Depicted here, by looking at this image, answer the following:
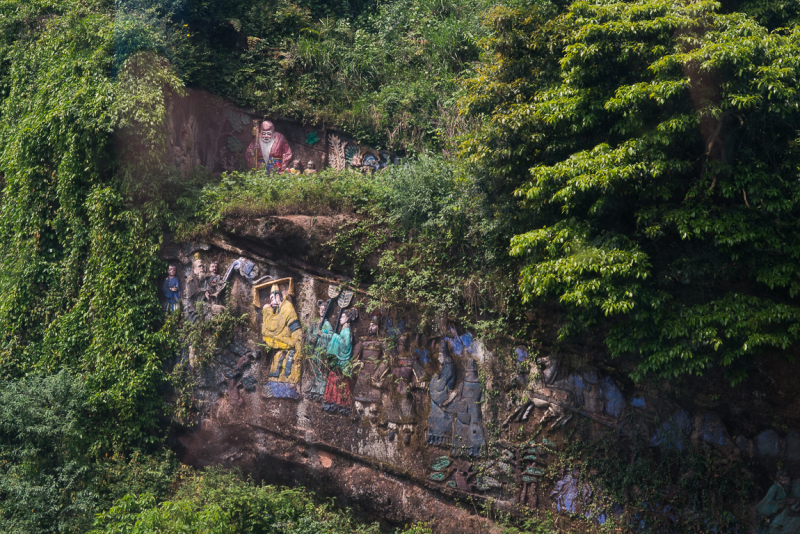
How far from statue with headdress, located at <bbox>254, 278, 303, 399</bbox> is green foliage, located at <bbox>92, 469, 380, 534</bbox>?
1.58 meters

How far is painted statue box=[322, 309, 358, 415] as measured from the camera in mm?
10391

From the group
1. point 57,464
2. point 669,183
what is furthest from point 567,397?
point 57,464

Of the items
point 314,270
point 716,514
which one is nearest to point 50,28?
point 314,270

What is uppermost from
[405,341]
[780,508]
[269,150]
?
[269,150]

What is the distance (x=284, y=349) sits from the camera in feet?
35.3

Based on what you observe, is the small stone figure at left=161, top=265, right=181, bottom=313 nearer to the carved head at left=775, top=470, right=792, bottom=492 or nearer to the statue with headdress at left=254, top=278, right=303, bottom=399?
the statue with headdress at left=254, top=278, right=303, bottom=399

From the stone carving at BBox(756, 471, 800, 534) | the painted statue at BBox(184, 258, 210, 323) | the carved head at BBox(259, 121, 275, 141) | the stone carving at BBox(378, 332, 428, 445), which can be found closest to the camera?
the stone carving at BBox(756, 471, 800, 534)

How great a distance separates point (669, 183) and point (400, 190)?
4.24m

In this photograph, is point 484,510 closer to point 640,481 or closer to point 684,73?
point 640,481

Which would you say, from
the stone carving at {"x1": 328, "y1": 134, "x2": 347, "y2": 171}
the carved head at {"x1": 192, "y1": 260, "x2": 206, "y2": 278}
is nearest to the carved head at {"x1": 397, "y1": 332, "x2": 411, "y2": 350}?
the carved head at {"x1": 192, "y1": 260, "x2": 206, "y2": 278}

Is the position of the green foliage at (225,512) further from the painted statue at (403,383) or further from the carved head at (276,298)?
the carved head at (276,298)

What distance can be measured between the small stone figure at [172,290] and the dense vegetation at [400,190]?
10.1 inches

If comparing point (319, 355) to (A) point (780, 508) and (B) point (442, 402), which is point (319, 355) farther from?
(A) point (780, 508)

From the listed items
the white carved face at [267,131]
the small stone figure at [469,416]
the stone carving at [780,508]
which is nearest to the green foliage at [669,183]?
the stone carving at [780,508]
